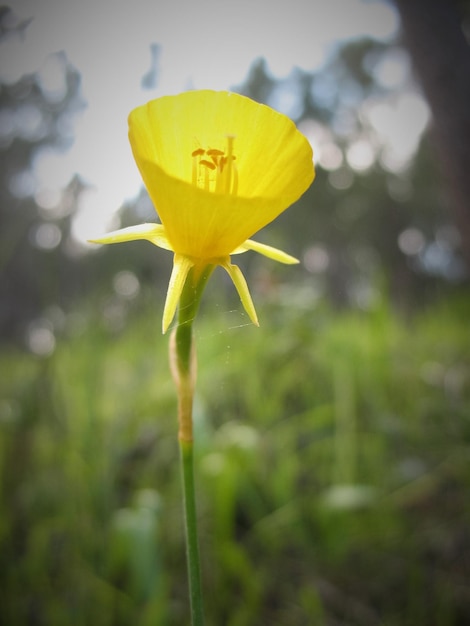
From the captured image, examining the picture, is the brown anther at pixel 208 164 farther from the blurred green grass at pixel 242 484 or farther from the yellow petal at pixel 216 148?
the blurred green grass at pixel 242 484

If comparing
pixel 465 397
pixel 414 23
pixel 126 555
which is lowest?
pixel 465 397

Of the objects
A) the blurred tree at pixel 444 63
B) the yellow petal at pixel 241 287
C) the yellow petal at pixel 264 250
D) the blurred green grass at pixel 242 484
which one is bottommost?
the blurred green grass at pixel 242 484

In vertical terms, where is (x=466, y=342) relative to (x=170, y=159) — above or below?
below

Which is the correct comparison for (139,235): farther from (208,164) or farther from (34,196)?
(34,196)

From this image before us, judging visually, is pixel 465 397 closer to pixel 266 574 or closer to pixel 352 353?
pixel 352 353

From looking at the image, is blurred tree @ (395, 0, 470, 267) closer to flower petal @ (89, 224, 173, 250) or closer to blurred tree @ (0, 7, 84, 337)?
blurred tree @ (0, 7, 84, 337)

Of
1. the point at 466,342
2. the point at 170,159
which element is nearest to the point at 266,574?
the point at 170,159

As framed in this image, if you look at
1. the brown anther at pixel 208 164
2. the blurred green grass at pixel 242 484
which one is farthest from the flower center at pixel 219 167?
the blurred green grass at pixel 242 484

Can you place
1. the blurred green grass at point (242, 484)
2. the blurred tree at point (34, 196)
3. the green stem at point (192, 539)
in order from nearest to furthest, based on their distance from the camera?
the green stem at point (192, 539) < the blurred tree at point (34, 196) < the blurred green grass at point (242, 484)
